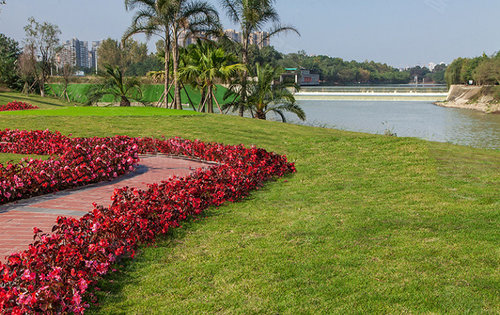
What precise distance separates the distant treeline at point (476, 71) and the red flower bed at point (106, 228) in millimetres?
67948

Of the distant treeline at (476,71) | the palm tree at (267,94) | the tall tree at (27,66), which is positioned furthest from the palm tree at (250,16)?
the distant treeline at (476,71)

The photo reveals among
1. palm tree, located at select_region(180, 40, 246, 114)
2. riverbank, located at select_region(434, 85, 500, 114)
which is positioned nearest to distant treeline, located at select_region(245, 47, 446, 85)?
riverbank, located at select_region(434, 85, 500, 114)

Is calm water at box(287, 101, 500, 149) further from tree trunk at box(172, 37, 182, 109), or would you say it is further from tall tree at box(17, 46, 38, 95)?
tall tree at box(17, 46, 38, 95)

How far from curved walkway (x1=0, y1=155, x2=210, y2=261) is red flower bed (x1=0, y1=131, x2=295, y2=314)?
22 cm

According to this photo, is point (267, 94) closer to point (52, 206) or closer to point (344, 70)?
point (52, 206)

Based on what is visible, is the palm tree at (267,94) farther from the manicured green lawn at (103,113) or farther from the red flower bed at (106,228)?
the red flower bed at (106,228)

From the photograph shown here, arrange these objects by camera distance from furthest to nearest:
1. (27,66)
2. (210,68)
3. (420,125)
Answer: (27,66) < (420,125) < (210,68)

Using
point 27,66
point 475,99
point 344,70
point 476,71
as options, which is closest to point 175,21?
point 27,66

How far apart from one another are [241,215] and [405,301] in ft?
8.67

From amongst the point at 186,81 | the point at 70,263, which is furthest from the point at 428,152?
the point at 186,81

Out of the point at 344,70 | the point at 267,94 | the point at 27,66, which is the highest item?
the point at 344,70

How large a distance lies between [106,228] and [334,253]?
214cm

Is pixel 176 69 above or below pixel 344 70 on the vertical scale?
below

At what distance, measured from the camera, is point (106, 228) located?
4215 millimetres
